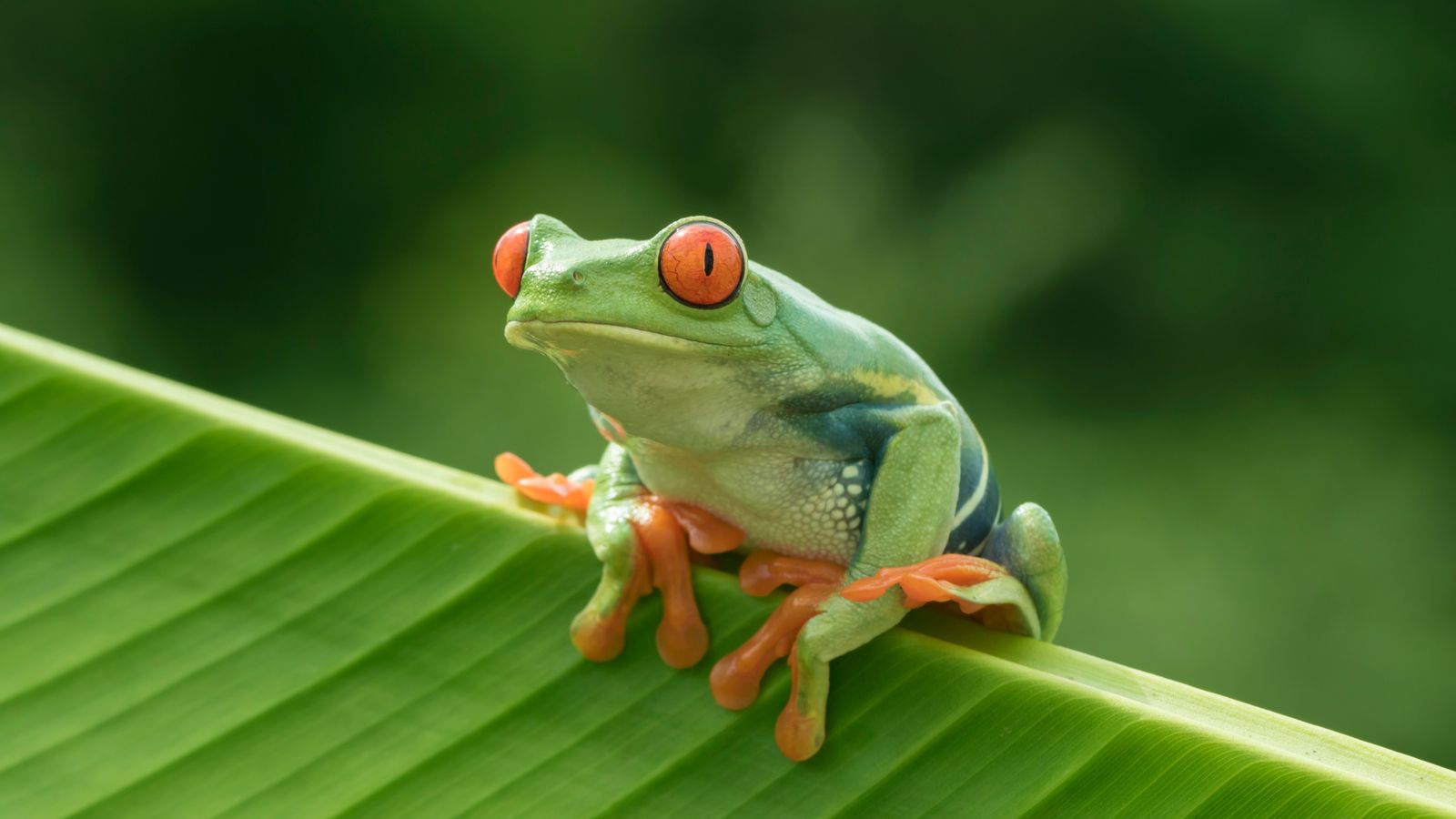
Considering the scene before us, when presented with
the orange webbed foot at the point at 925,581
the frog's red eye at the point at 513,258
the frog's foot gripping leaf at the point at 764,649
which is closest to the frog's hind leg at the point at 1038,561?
the orange webbed foot at the point at 925,581

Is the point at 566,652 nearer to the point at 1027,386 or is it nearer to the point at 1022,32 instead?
the point at 1027,386

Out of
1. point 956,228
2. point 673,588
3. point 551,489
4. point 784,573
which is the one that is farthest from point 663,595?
point 956,228

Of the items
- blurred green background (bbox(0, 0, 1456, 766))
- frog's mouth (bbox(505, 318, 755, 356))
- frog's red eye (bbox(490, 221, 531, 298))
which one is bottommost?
blurred green background (bbox(0, 0, 1456, 766))

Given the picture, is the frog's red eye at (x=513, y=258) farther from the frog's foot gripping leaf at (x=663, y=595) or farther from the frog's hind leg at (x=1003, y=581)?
the frog's hind leg at (x=1003, y=581)

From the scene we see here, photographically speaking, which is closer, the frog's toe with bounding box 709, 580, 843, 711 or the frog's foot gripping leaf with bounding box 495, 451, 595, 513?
the frog's toe with bounding box 709, 580, 843, 711

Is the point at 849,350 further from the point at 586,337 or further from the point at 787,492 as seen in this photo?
the point at 586,337

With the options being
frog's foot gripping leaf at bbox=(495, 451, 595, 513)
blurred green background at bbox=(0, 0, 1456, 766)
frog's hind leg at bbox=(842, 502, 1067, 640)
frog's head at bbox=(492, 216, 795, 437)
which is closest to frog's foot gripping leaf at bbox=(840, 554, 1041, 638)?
frog's hind leg at bbox=(842, 502, 1067, 640)

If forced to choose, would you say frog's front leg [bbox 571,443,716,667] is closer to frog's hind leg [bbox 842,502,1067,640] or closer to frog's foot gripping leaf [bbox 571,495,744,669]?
frog's foot gripping leaf [bbox 571,495,744,669]
